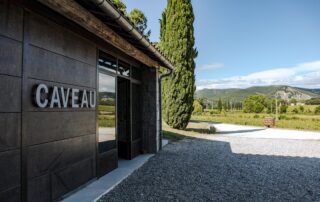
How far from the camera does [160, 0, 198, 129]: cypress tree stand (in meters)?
14.7

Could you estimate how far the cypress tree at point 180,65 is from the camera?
14.7 m

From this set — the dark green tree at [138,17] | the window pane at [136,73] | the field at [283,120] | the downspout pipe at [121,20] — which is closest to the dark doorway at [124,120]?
the window pane at [136,73]

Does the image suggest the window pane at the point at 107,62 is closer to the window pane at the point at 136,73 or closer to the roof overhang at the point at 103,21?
the roof overhang at the point at 103,21

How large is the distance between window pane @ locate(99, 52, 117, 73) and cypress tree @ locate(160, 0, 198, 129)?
8.62 m

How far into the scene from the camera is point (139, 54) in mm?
6715

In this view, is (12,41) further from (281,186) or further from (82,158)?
(281,186)

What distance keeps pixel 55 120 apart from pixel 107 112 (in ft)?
6.55

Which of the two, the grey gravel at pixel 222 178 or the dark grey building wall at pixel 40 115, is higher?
the dark grey building wall at pixel 40 115

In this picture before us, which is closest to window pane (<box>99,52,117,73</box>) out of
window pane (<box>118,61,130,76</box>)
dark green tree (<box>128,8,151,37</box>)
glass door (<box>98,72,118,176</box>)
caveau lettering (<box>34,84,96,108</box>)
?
glass door (<box>98,72,118,176</box>)

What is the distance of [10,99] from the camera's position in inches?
115

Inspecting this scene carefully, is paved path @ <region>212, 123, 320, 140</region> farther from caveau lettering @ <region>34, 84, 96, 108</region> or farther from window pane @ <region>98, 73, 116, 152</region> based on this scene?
caveau lettering @ <region>34, 84, 96, 108</region>

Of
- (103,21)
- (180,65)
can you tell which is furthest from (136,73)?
(180,65)

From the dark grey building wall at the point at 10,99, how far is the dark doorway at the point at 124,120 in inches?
174

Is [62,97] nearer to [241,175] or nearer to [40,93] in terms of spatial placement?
[40,93]
